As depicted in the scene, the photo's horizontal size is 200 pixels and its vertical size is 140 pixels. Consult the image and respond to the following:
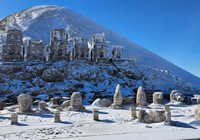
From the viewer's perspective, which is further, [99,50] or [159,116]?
[99,50]

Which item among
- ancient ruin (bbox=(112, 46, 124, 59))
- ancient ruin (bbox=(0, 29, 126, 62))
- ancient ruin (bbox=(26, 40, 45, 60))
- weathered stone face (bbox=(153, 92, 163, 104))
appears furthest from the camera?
ancient ruin (bbox=(112, 46, 124, 59))

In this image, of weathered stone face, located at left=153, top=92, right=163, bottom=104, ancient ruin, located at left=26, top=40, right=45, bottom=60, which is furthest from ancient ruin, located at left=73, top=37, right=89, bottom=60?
weathered stone face, located at left=153, top=92, right=163, bottom=104

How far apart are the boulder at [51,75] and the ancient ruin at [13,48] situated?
7.77 meters

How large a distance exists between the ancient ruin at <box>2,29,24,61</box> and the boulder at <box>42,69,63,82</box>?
25.5 feet

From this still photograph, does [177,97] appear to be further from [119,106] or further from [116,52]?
[116,52]

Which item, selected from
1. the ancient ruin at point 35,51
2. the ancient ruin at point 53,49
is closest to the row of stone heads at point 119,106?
the ancient ruin at point 35,51

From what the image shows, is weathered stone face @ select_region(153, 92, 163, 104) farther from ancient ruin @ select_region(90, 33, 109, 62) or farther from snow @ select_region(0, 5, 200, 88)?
snow @ select_region(0, 5, 200, 88)

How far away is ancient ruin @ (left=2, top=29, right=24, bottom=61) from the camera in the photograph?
3083 centimetres

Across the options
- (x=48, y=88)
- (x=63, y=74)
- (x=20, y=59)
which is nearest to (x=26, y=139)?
(x=48, y=88)

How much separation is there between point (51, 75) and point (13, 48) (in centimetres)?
1047

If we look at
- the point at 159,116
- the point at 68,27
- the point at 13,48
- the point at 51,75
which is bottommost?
the point at 159,116

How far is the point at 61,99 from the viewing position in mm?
19922

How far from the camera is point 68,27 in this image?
72188 millimetres

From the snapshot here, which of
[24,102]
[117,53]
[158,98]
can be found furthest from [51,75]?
[117,53]
